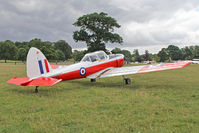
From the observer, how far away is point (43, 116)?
4.05 metres

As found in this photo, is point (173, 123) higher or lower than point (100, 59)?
lower

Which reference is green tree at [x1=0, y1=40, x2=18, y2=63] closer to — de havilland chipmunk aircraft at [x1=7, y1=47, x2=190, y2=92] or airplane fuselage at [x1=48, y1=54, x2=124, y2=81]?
airplane fuselage at [x1=48, y1=54, x2=124, y2=81]

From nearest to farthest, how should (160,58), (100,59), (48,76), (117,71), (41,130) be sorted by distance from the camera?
(41,130) < (48,76) < (117,71) < (100,59) < (160,58)

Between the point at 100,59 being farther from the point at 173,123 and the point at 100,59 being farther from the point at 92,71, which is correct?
the point at 173,123

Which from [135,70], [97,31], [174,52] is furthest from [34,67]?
[174,52]

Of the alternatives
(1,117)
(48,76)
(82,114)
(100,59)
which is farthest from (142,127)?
(100,59)

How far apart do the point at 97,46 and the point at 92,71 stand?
103 feet

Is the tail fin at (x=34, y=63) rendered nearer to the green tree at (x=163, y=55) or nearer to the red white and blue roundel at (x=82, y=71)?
the red white and blue roundel at (x=82, y=71)

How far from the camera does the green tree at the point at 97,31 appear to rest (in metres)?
41.0

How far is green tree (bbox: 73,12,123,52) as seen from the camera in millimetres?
41000

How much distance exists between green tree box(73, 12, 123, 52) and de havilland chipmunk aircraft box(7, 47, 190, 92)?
29.2 metres

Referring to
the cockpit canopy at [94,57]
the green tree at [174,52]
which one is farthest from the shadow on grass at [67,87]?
the green tree at [174,52]

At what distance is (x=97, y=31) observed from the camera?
1641 inches

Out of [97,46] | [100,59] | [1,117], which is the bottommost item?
[1,117]
